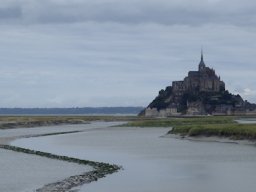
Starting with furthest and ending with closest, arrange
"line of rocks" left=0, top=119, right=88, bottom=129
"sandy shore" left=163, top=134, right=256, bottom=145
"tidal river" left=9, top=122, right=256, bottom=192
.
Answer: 1. "line of rocks" left=0, top=119, right=88, bottom=129
2. "sandy shore" left=163, top=134, right=256, bottom=145
3. "tidal river" left=9, top=122, right=256, bottom=192

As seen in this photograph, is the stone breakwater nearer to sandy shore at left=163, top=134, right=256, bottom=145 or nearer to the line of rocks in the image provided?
sandy shore at left=163, top=134, right=256, bottom=145

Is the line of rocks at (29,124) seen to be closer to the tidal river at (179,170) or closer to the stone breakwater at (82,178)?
the tidal river at (179,170)

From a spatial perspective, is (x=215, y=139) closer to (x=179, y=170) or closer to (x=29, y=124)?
(x=179, y=170)

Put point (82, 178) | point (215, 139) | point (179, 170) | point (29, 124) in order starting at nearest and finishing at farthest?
point (82, 178)
point (179, 170)
point (215, 139)
point (29, 124)

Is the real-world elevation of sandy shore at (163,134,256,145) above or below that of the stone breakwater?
above

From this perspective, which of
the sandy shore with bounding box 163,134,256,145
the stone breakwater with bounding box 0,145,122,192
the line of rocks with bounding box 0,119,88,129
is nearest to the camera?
the stone breakwater with bounding box 0,145,122,192

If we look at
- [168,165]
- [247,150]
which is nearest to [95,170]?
[168,165]

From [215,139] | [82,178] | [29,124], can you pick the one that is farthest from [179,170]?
[29,124]

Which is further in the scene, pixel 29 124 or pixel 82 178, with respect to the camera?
pixel 29 124

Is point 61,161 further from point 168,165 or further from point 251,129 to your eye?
point 251,129

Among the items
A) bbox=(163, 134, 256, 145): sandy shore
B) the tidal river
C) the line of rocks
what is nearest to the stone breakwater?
the tidal river

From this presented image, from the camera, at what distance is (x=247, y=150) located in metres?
61.5

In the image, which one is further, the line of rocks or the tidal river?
the line of rocks

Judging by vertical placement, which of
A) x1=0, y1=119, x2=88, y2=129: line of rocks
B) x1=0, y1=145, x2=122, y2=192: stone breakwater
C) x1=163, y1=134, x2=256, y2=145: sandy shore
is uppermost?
x1=0, y1=119, x2=88, y2=129: line of rocks
